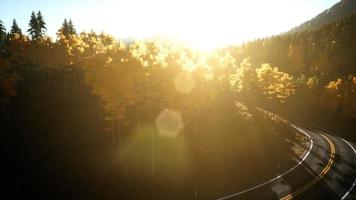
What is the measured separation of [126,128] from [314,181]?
66.2ft

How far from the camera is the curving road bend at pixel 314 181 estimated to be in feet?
81.1

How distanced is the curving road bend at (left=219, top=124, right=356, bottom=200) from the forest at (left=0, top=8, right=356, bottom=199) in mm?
1680

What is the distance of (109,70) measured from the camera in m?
28.5

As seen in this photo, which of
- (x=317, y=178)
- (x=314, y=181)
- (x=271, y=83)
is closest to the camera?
(x=314, y=181)

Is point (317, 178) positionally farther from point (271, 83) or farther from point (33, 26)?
point (33, 26)

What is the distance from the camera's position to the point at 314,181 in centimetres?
2773

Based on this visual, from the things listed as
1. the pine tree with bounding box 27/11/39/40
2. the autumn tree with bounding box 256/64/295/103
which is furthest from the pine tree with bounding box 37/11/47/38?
the autumn tree with bounding box 256/64/295/103

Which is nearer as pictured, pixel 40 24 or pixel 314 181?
pixel 314 181

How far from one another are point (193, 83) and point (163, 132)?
21.5 ft

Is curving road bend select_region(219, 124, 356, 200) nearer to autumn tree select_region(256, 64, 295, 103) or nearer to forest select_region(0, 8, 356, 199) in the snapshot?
forest select_region(0, 8, 356, 199)

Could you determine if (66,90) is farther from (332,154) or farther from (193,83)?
(332,154)

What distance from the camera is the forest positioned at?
2616cm

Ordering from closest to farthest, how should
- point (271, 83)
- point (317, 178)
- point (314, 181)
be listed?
point (314, 181), point (317, 178), point (271, 83)

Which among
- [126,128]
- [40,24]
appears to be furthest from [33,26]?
[126,128]
